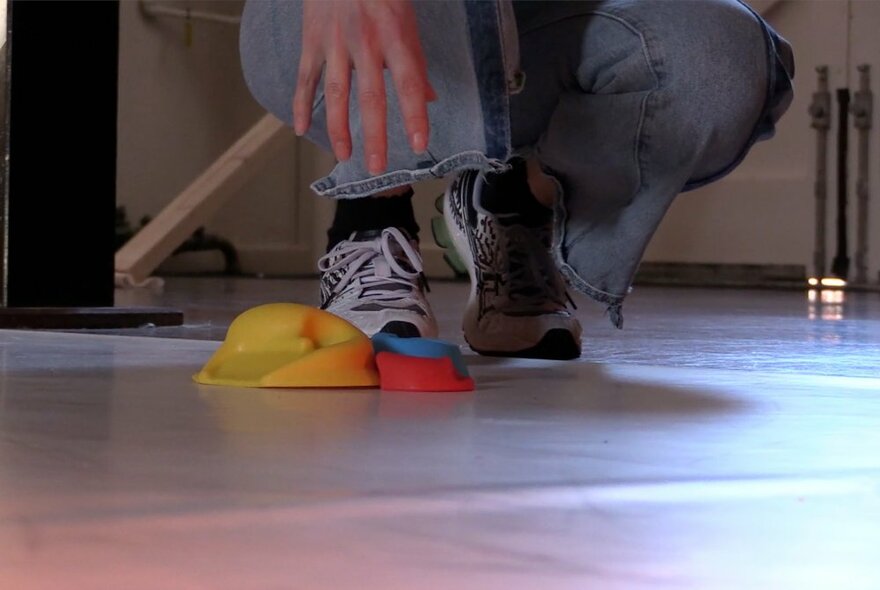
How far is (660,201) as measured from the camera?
2.98 feet

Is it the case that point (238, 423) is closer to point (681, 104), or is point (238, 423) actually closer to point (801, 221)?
point (681, 104)

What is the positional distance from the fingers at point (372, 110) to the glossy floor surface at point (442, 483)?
12 cm

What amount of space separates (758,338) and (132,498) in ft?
3.20

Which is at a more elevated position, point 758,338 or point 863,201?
point 863,201

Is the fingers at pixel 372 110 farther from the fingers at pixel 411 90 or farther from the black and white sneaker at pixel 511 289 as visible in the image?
the black and white sneaker at pixel 511 289

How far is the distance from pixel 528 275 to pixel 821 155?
2170 millimetres

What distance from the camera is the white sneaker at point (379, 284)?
2.89 feet

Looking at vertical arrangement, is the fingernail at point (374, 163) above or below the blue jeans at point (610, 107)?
below

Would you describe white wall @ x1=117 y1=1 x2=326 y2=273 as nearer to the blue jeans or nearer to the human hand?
the blue jeans

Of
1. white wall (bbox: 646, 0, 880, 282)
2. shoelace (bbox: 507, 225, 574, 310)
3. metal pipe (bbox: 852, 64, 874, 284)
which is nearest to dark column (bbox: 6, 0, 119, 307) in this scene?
shoelace (bbox: 507, 225, 574, 310)

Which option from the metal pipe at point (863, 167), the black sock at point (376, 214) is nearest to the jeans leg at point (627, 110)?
the black sock at point (376, 214)

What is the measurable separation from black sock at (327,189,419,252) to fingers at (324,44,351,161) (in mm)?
304

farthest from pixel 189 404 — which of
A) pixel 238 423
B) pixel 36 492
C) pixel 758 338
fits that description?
pixel 758 338

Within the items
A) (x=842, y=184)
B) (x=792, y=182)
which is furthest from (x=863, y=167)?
(x=792, y=182)
